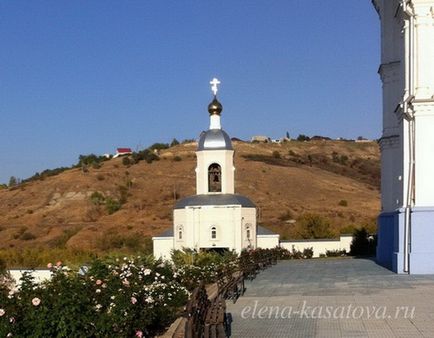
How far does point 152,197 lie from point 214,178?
41.3 metres

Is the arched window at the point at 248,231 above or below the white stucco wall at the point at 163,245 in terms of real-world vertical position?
above

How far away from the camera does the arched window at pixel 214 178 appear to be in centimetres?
3186

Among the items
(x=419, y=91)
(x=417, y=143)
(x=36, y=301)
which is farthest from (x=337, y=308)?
(x=419, y=91)

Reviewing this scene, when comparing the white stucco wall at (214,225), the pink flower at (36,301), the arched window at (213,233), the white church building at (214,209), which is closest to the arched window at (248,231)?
the white church building at (214,209)

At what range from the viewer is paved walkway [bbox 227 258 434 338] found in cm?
934

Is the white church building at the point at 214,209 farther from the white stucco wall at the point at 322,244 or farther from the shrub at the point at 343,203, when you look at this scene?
the shrub at the point at 343,203

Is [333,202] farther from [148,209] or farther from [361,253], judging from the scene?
[361,253]

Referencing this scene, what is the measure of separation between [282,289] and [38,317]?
27.9ft

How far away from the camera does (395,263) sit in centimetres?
1870

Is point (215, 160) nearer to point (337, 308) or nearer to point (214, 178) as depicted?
point (214, 178)

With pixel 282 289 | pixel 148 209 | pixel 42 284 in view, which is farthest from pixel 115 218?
pixel 42 284

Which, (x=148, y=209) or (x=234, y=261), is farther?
(x=148, y=209)

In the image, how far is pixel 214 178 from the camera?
106 feet

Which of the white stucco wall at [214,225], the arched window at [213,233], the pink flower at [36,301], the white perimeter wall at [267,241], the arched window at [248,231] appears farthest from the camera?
the white perimeter wall at [267,241]
